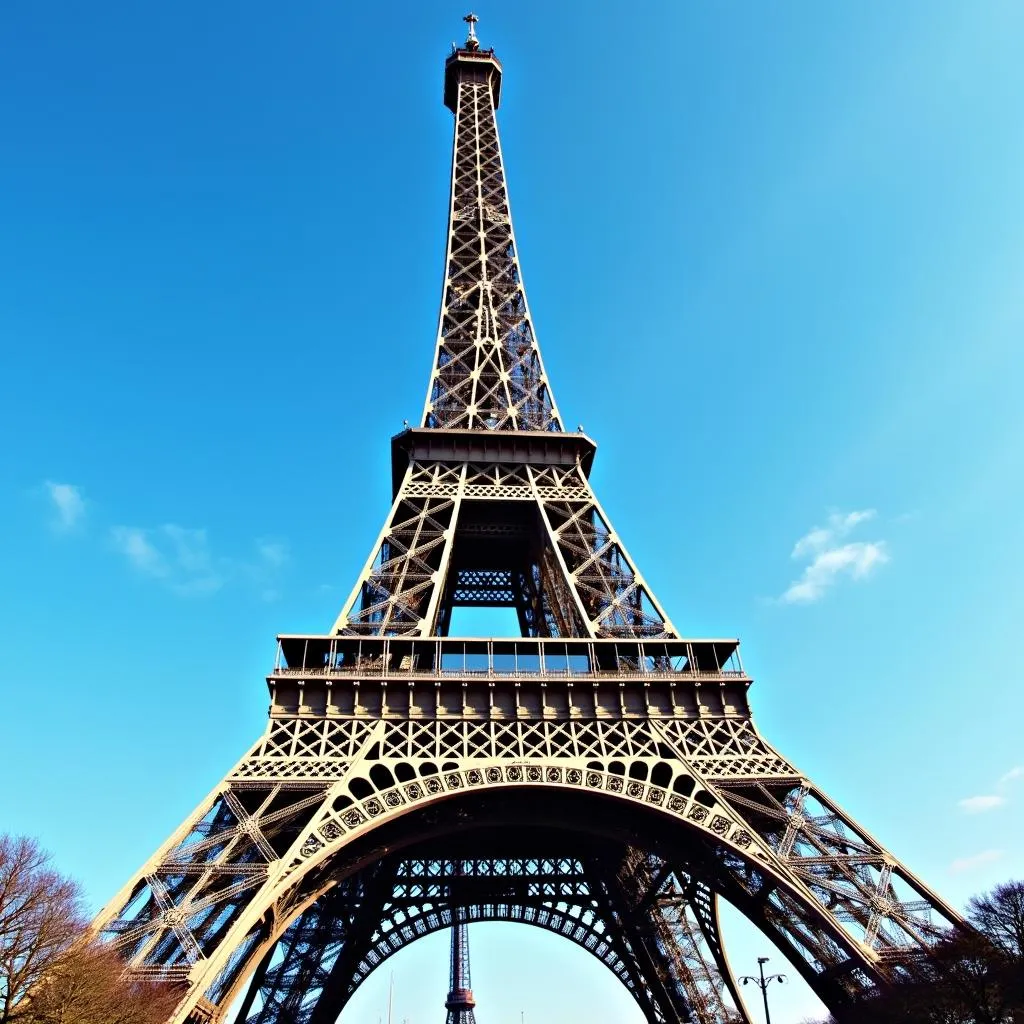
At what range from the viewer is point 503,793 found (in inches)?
886

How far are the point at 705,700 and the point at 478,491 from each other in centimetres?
1210

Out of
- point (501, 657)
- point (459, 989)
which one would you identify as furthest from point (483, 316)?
point (459, 989)

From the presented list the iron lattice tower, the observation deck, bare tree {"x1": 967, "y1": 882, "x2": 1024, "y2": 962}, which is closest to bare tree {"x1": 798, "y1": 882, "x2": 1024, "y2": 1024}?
bare tree {"x1": 967, "y1": 882, "x2": 1024, "y2": 962}

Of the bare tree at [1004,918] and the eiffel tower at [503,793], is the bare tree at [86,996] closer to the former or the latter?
the eiffel tower at [503,793]

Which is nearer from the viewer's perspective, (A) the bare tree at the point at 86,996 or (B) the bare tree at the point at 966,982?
(A) the bare tree at the point at 86,996

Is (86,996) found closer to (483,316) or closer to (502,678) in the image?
(502,678)

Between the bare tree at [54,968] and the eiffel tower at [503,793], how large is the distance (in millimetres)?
756

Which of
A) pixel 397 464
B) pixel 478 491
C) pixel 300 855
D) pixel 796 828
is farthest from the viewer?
pixel 397 464

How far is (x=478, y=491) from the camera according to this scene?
32188 millimetres

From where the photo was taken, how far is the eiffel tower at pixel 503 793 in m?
20.1

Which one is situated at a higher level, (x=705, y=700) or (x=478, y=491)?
(x=478, y=491)

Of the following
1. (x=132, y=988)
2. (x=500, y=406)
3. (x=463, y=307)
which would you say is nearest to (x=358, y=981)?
(x=132, y=988)

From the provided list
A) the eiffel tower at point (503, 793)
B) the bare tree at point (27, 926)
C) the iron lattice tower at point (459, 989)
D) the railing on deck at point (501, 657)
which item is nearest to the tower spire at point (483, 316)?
the eiffel tower at point (503, 793)

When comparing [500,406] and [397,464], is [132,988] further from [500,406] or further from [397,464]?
[500,406]
